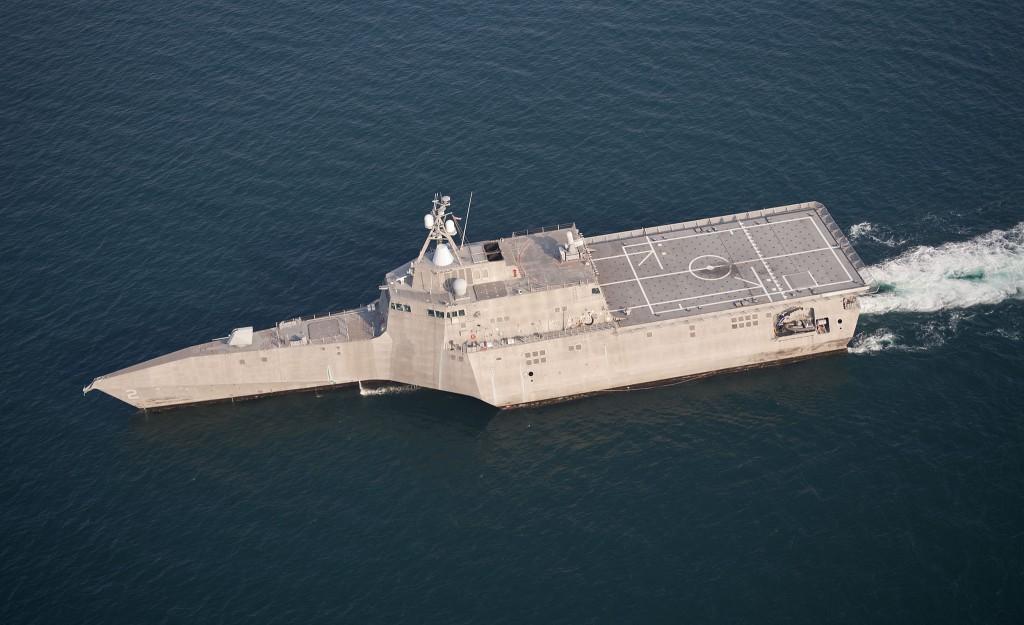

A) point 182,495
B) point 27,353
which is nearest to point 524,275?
point 182,495

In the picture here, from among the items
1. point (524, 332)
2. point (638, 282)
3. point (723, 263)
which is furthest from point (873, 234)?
point (524, 332)

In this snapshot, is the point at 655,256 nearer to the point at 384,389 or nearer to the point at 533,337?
the point at 533,337

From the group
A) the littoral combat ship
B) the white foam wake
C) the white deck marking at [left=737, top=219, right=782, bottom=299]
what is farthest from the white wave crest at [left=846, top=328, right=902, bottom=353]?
the white foam wake

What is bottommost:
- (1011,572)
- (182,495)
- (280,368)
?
(1011,572)

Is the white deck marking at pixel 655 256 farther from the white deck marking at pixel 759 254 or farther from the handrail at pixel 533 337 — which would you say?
the handrail at pixel 533 337

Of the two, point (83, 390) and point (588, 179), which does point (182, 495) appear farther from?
point (588, 179)

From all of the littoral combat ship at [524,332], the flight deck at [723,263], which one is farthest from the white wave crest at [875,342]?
the flight deck at [723,263]

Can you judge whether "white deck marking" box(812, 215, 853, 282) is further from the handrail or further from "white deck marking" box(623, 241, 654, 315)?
the handrail
